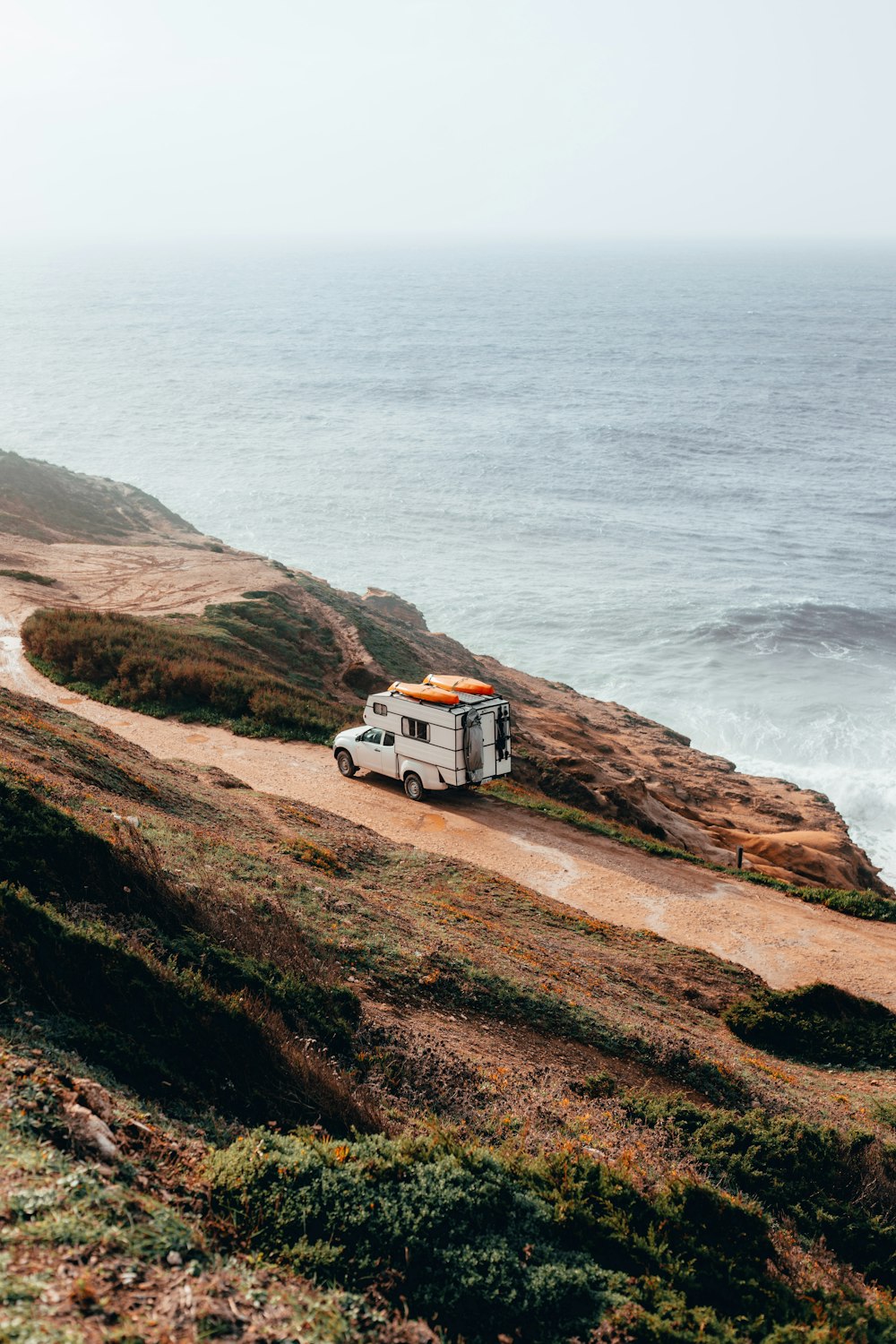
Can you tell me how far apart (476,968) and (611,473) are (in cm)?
7871

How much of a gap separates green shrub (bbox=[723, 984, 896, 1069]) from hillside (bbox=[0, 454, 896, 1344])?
0.18 ft

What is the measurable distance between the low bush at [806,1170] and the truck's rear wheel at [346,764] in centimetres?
1459

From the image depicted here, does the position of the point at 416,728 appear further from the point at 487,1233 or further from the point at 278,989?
the point at 487,1233

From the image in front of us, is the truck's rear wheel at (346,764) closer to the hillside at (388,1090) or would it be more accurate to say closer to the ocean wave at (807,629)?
the hillside at (388,1090)

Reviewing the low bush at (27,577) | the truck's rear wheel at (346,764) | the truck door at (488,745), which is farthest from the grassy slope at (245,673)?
the low bush at (27,577)

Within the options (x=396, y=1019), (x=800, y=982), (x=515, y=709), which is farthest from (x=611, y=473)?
(x=396, y=1019)

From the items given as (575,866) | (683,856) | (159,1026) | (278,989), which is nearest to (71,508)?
(575,866)

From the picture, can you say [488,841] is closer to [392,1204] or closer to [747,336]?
[392,1204]

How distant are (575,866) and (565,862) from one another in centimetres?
23

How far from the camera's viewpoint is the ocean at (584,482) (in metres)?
50.4

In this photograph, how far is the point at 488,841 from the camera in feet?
72.6

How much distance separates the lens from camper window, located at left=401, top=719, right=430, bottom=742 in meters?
23.5

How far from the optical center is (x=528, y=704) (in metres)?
35.9

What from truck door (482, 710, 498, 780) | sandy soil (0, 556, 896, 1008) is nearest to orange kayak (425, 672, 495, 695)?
truck door (482, 710, 498, 780)
